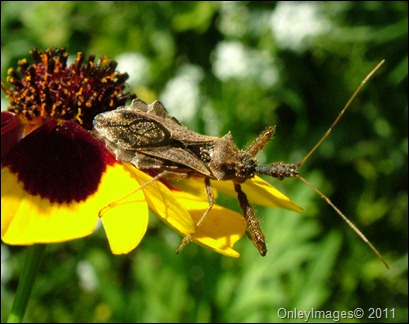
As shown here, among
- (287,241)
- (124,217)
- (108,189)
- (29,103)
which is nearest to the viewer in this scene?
(124,217)

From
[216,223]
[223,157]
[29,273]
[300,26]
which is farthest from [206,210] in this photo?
[300,26]

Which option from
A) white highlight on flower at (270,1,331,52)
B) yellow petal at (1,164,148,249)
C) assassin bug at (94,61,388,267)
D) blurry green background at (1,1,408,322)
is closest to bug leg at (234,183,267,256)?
assassin bug at (94,61,388,267)

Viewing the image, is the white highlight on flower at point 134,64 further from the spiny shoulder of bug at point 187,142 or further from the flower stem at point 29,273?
the flower stem at point 29,273

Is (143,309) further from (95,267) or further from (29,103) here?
(29,103)

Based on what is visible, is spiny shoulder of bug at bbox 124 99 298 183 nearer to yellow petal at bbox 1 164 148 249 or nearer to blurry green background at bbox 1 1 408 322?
yellow petal at bbox 1 164 148 249

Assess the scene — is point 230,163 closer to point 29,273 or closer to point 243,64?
point 29,273

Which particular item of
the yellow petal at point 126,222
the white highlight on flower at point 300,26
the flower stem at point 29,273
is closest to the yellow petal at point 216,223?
the yellow petal at point 126,222

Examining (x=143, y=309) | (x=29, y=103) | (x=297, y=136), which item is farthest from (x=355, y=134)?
(x=29, y=103)

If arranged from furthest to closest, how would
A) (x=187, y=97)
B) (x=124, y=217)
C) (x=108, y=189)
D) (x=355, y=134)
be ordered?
(x=187, y=97)
(x=355, y=134)
(x=108, y=189)
(x=124, y=217)
